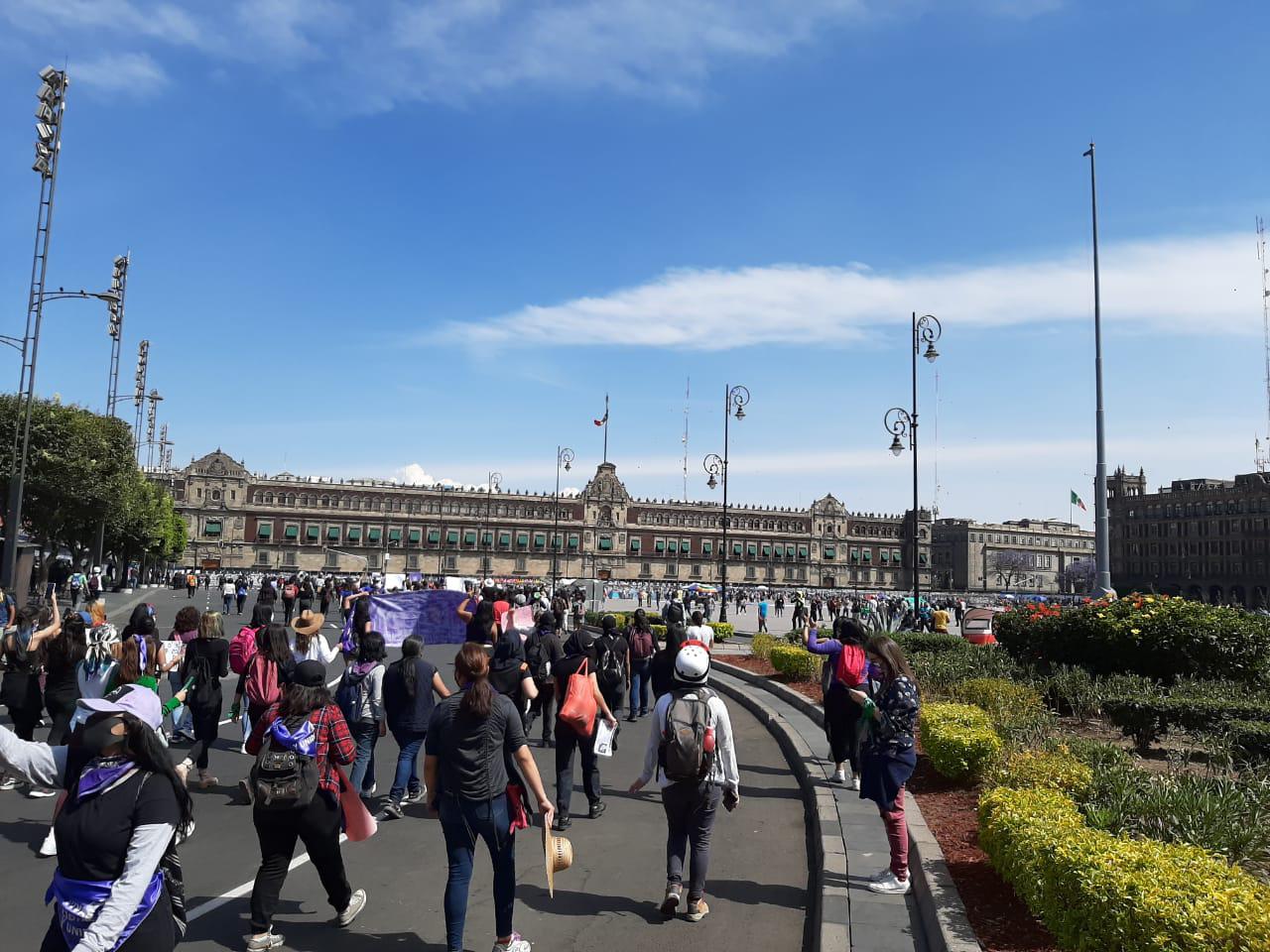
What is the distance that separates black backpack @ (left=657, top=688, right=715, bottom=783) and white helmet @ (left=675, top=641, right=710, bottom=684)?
0.38 ft

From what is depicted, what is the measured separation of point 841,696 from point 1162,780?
2874mm

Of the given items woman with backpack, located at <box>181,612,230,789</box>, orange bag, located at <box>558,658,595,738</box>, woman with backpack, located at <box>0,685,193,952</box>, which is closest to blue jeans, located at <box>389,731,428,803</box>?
orange bag, located at <box>558,658,595,738</box>

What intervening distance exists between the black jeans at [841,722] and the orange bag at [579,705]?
2.60m

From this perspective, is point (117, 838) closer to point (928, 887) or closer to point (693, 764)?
point (693, 764)

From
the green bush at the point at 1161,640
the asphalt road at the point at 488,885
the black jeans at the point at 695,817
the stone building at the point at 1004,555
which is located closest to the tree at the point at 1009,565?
the stone building at the point at 1004,555

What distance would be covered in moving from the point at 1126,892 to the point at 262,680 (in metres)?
6.17

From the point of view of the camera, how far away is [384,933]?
5.17 m

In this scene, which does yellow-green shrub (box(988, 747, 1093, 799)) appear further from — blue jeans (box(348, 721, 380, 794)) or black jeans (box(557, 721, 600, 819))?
blue jeans (box(348, 721, 380, 794))

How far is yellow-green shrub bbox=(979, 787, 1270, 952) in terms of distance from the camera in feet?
11.6

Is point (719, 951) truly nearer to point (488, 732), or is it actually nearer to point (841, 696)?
point (488, 732)

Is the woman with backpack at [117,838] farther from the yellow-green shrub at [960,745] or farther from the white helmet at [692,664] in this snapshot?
the yellow-green shrub at [960,745]

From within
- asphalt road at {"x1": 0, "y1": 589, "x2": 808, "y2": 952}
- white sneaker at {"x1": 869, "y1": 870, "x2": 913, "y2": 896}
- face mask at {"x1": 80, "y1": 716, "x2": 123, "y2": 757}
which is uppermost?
face mask at {"x1": 80, "y1": 716, "x2": 123, "y2": 757}

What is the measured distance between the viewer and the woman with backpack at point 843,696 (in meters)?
8.16

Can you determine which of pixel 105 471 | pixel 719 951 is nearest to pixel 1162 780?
pixel 719 951
